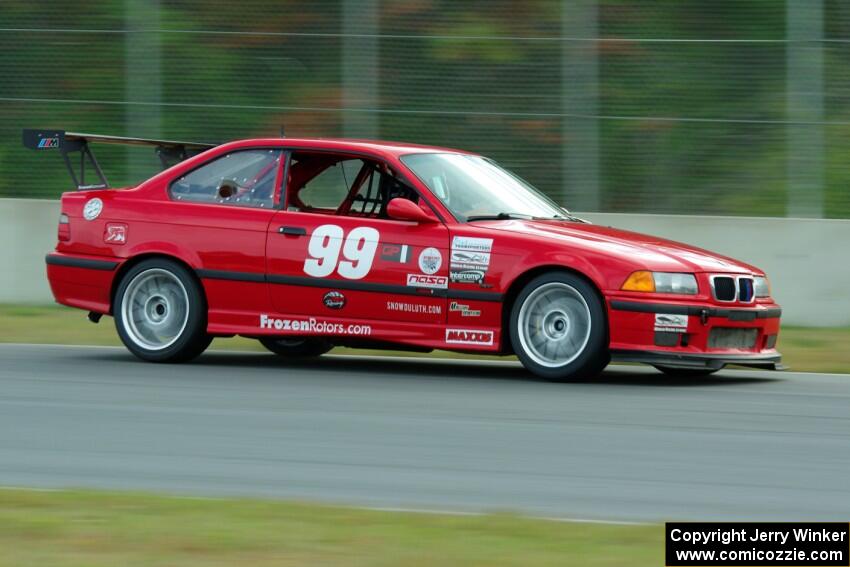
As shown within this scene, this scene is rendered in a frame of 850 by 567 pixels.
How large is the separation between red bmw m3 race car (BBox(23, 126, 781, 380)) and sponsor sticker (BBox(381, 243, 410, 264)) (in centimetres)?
1

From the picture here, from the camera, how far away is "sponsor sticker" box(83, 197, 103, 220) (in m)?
10.4

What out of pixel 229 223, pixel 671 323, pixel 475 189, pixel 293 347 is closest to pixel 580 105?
pixel 475 189

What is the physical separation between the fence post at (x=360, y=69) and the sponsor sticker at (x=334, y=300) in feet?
15.9

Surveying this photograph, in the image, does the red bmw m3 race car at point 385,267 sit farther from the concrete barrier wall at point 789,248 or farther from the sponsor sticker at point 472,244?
the concrete barrier wall at point 789,248

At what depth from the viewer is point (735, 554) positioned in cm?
457

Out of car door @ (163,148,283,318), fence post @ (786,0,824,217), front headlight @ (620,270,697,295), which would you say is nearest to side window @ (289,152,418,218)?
car door @ (163,148,283,318)

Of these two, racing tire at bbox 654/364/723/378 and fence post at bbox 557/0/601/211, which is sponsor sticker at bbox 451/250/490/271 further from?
fence post at bbox 557/0/601/211

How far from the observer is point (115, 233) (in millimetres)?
10273

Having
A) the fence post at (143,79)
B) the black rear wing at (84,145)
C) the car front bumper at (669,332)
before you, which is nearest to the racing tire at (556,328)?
the car front bumper at (669,332)

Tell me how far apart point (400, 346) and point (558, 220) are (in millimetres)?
1393

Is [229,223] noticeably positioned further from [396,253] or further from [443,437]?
[443,437]

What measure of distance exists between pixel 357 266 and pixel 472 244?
2.57 feet

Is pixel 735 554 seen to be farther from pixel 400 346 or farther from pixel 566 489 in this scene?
pixel 400 346

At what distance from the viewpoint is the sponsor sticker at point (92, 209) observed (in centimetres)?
1044
